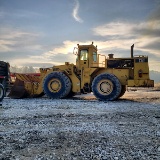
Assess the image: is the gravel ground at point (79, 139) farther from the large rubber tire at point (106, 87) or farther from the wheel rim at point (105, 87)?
the wheel rim at point (105, 87)

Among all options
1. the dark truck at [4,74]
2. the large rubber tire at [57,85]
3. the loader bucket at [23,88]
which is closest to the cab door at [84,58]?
the large rubber tire at [57,85]

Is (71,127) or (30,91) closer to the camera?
(71,127)

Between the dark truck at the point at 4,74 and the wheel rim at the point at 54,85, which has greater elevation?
the dark truck at the point at 4,74

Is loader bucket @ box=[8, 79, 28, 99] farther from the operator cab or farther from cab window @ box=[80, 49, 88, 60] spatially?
cab window @ box=[80, 49, 88, 60]

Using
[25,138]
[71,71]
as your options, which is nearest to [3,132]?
[25,138]

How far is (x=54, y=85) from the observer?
1591cm

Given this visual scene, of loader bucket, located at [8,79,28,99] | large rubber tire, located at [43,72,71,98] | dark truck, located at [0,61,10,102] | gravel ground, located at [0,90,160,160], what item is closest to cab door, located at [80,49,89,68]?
large rubber tire, located at [43,72,71,98]

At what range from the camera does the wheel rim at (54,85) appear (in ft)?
52.2

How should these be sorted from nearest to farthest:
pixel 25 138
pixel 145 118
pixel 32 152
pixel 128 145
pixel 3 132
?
1. pixel 32 152
2. pixel 128 145
3. pixel 25 138
4. pixel 3 132
5. pixel 145 118

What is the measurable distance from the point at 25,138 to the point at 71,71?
10781 mm

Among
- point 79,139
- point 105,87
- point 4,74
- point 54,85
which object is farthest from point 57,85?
point 79,139

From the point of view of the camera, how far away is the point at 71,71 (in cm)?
1595

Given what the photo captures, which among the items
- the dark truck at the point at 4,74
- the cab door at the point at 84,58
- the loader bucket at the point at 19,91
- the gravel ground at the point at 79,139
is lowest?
the gravel ground at the point at 79,139

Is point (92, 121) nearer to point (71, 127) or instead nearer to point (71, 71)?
point (71, 127)
